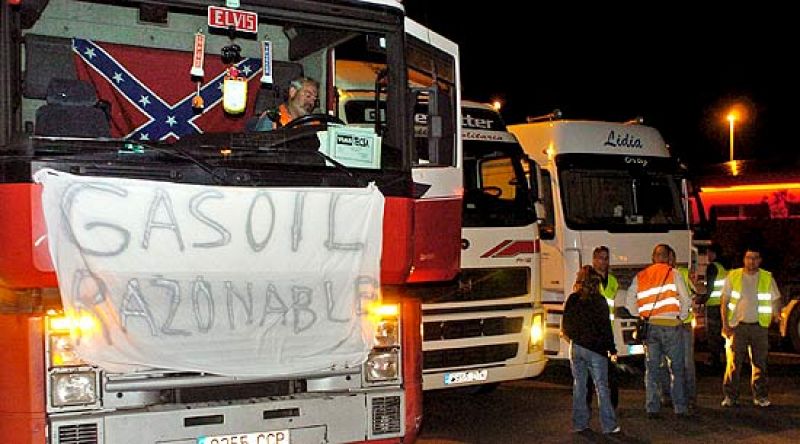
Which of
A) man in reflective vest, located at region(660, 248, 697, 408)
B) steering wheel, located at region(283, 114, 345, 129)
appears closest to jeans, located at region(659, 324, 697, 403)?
man in reflective vest, located at region(660, 248, 697, 408)

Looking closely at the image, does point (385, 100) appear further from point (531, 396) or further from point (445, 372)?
point (531, 396)

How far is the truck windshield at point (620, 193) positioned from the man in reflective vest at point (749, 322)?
1.95m

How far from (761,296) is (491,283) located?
277cm

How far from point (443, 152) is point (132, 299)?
84.8 inches

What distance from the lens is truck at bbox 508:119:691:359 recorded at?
11.7m

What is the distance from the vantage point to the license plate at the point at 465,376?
31.4 ft

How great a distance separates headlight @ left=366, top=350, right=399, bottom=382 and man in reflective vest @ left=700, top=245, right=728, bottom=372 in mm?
7117

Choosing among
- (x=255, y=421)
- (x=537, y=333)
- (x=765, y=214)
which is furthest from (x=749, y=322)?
(x=765, y=214)

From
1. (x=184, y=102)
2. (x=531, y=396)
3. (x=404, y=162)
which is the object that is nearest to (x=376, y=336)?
(x=404, y=162)

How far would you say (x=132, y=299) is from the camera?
197 inches

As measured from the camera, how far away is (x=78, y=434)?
16.0ft

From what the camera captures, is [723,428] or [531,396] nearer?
[723,428]

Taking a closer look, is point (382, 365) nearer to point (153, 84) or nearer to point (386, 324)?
point (386, 324)

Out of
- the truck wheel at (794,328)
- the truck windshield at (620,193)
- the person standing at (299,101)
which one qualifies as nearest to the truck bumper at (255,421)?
the person standing at (299,101)
